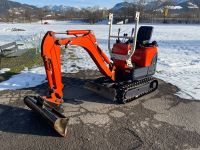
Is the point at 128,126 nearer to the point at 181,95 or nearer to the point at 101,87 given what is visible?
the point at 101,87

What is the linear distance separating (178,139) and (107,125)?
1506mm

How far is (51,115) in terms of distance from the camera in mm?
5145

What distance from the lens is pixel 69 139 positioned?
4.99 meters

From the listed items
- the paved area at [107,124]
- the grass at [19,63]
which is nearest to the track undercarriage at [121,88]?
the paved area at [107,124]

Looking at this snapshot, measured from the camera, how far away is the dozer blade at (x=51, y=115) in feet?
16.5

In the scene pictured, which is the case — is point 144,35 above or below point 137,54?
above

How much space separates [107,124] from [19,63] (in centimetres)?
703

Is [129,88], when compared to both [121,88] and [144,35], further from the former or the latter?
[144,35]

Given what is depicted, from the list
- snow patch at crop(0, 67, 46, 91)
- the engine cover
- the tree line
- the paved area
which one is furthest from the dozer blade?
the tree line

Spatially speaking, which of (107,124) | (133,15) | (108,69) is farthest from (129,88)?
(133,15)

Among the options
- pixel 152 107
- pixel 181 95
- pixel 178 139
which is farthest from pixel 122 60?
pixel 178 139

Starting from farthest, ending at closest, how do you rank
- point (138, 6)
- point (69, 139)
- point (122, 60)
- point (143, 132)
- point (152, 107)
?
point (138, 6), point (122, 60), point (152, 107), point (143, 132), point (69, 139)

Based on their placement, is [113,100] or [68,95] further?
[68,95]

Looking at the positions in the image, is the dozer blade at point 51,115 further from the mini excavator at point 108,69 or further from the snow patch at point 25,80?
the snow patch at point 25,80
